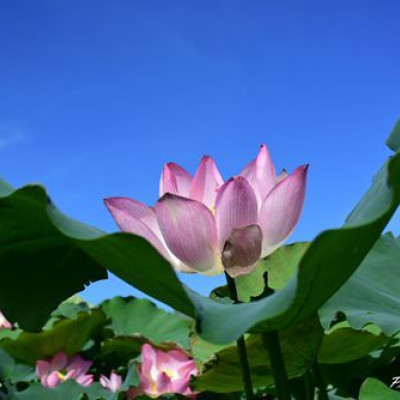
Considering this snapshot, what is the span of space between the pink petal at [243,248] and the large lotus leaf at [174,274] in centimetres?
7

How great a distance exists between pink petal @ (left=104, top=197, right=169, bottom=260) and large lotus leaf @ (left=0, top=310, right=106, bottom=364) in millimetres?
1461

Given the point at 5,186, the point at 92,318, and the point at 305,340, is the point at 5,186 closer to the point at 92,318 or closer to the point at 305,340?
the point at 305,340

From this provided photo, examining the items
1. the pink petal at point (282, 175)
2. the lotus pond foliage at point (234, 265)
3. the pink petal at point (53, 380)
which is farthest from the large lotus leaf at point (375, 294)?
the pink petal at point (53, 380)

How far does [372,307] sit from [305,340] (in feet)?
0.43

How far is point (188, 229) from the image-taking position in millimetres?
Answer: 666

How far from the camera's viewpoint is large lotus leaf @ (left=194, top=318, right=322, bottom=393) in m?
0.88

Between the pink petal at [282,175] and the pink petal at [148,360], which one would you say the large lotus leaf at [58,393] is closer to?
the pink petal at [148,360]

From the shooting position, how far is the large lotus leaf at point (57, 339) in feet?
7.01

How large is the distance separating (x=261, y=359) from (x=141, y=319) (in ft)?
5.21

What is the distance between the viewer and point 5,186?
2.35 ft

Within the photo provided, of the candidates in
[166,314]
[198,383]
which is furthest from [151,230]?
[166,314]

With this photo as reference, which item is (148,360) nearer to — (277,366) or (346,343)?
(346,343)

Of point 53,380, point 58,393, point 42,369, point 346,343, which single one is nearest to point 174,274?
point 346,343

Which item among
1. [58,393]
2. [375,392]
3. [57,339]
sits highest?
[57,339]
